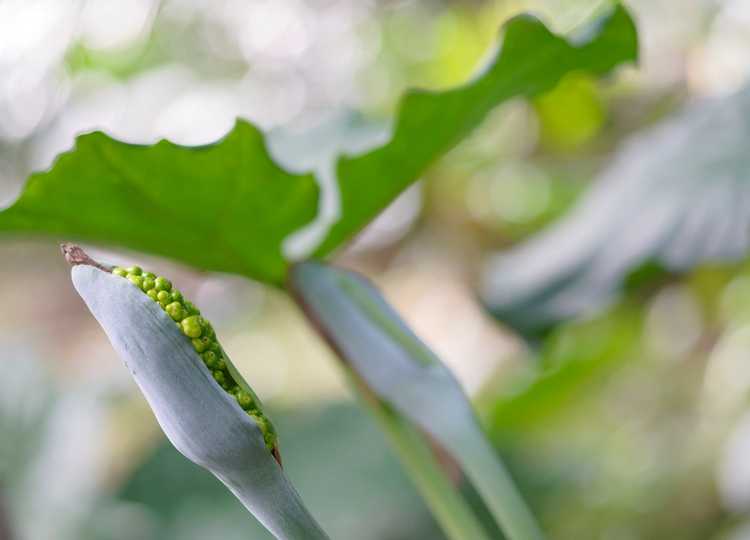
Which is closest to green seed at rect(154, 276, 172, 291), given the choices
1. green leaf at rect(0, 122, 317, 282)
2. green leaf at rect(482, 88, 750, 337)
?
green leaf at rect(0, 122, 317, 282)

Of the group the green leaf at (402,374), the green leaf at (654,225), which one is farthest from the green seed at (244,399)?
the green leaf at (654,225)

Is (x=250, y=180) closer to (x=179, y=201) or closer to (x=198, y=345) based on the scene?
(x=179, y=201)

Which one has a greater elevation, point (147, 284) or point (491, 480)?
point (147, 284)

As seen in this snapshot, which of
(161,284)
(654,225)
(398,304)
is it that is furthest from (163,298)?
(398,304)

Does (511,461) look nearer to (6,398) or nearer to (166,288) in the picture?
(6,398)

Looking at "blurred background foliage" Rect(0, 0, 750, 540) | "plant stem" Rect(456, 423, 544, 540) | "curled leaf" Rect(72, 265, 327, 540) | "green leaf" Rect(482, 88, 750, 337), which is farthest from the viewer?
"blurred background foliage" Rect(0, 0, 750, 540)

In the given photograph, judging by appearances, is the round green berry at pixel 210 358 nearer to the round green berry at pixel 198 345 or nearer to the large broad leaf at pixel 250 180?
the round green berry at pixel 198 345

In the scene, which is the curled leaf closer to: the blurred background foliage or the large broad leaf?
the large broad leaf
